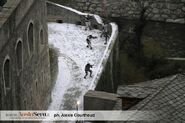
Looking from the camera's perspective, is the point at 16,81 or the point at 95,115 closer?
the point at 95,115

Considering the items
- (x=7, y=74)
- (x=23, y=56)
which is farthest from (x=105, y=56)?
(x=7, y=74)

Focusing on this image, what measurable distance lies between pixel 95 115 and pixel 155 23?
49.5 ft

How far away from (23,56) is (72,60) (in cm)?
758

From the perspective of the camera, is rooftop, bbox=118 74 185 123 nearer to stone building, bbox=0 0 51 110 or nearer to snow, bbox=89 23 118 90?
stone building, bbox=0 0 51 110

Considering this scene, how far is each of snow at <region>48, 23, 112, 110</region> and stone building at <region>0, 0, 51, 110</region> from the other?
0.82 meters

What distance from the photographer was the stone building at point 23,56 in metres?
13.6

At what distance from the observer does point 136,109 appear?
11930 mm

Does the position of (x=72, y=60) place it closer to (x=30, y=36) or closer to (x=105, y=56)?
(x=105, y=56)

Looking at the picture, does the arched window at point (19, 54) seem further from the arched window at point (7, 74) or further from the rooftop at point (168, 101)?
the rooftop at point (168, 101)

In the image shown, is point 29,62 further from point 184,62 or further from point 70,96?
point 184,62

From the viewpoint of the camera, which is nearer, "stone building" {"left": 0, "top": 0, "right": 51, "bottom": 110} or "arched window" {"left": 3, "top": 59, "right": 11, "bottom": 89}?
"stone building" {"left": 0, "top": 0, "right": 51, "bottom": 110}

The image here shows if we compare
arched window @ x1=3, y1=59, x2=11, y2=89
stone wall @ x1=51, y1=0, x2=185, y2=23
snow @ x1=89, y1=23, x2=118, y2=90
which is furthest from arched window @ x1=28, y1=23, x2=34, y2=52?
stone wall @ x1=51, y1=0, x2=185, y2=23

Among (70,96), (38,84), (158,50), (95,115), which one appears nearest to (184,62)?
(158,50)

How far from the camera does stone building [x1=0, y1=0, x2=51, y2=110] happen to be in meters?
13.6
